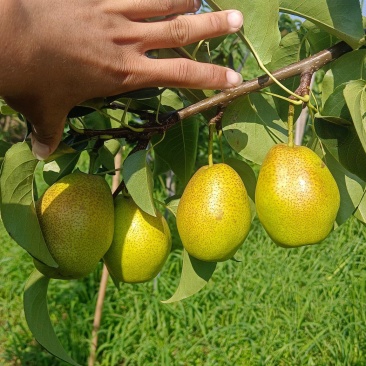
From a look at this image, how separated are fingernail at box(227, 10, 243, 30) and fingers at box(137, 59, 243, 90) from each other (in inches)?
2.4

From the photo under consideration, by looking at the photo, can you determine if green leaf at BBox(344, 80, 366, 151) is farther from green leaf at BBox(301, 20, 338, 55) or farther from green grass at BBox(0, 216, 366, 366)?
green grass at BBox(0, 216, 366, 366)

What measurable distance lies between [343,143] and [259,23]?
A: 215mm

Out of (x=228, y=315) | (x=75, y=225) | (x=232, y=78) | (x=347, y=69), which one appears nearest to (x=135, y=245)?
(x=75, y=225)

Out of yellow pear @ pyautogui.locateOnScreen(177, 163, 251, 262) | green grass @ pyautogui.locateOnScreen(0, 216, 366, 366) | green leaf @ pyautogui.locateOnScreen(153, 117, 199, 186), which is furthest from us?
green grass @ pyautogui.locateOnScreen(0, 216, 366, 366)

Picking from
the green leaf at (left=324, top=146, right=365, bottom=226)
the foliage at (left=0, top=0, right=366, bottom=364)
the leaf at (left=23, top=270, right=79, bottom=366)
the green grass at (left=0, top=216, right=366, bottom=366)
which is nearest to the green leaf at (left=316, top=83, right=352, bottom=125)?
the foliage at (left=0, top=0, right=366, bottom=364)

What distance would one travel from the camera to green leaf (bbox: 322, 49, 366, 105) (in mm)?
949

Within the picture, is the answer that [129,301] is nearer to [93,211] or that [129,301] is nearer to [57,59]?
[93,211]

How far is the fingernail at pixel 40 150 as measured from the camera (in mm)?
880

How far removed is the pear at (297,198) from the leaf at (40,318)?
0.40 meters

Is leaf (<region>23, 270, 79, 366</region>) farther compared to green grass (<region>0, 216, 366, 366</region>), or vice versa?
green grass (<region>0, 216, 366, 366</region>)

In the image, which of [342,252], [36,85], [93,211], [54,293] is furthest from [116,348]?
[36,85]

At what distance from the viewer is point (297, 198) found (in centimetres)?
88

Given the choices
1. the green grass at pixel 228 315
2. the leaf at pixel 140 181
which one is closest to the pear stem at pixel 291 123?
the leaf at pixel 140 181

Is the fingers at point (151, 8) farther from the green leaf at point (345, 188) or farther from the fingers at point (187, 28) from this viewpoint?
the green leaf at point (345, 188)
